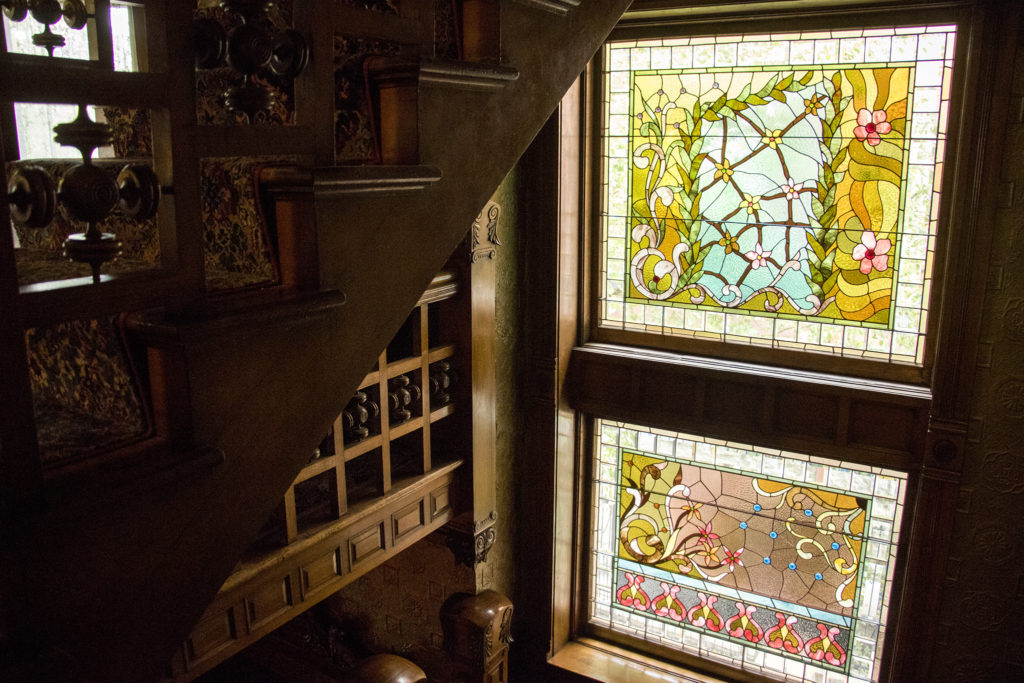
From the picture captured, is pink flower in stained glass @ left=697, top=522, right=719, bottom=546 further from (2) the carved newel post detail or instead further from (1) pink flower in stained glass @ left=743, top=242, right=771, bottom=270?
(1) pink flower in stained glass @ left=743, top=242, right=771, bottom=270

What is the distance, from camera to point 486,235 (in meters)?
2.76

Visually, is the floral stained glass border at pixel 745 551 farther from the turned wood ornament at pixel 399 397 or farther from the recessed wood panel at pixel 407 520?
the turned wood ornament at pixel 399 397

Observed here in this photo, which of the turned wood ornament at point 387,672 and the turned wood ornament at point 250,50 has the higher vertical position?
the turned wood ornament at point 250,50

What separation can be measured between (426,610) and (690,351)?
1518mm

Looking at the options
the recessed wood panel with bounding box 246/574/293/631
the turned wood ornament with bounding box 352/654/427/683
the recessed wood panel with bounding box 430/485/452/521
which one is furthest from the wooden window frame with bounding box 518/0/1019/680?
the recessed wood panel with bounding box 246/574/293/631

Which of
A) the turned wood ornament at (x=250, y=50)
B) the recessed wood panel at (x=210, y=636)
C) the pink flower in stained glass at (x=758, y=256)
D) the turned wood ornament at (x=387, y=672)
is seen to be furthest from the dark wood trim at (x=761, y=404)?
the turned wood ornament at (x=250, y=50)

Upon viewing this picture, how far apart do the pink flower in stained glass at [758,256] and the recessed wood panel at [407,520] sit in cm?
159

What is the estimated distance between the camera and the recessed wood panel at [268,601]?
1.99m

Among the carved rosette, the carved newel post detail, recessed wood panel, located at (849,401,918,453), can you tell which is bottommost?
the carved newel post detail

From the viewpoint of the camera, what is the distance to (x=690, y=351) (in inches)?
127

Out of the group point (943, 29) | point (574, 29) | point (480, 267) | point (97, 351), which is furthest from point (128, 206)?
point (943, 29)

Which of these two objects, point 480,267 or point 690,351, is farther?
point 690,351

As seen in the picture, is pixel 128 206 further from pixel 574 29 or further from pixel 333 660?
pixel 333 660

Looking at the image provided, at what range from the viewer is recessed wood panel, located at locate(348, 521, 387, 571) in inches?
89.8
